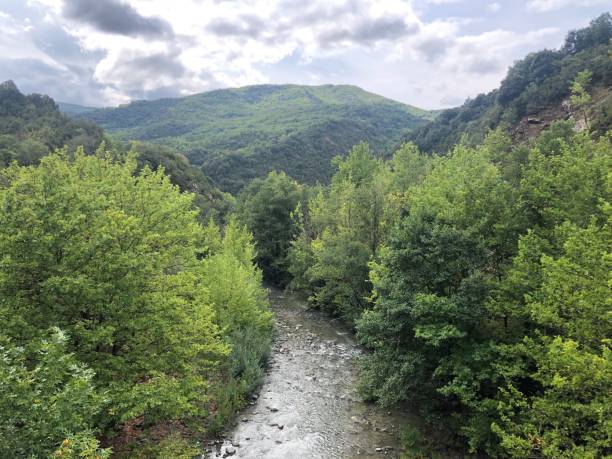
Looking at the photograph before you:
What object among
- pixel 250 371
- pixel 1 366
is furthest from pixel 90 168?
pixel 1 366

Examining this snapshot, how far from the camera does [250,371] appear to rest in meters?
25.6

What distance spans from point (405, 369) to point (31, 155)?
310ft

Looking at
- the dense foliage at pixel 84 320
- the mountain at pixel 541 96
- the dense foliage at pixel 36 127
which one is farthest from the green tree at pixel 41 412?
the dense foliage at pixel 36 127

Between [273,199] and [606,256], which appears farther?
[273,199]

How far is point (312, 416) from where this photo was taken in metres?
22.7

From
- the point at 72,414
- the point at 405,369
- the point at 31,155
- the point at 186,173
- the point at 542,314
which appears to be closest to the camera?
the point at 72,414

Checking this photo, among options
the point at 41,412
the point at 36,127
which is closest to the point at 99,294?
the point at 41,412

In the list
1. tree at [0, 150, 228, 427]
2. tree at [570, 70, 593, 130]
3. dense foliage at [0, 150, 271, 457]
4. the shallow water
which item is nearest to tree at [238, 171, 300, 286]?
the shallow water

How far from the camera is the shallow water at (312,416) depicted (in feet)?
64.0

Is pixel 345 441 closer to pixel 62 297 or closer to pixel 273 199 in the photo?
pixel 62 297

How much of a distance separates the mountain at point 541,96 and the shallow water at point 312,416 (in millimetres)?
57841

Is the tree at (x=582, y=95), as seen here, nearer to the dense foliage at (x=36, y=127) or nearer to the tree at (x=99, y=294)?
the tree at (x=99, y=294)

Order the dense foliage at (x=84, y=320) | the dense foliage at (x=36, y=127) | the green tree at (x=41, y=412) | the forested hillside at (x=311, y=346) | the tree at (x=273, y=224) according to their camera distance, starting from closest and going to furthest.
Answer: the green tree at (x=41, y=412)
the dense foliage at (x=84, y=320)
the forested hillside at (x=311, y=346)
the tree at (x=273, y=224)
the dense foliage at (x=36, y=127)

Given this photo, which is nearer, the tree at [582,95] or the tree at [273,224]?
the tree at [273,224]
